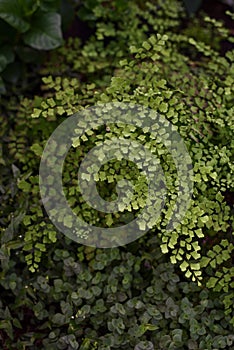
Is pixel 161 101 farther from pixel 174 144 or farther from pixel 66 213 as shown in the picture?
pixel 66 213

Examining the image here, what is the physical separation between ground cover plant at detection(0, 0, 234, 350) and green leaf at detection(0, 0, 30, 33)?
0.38m

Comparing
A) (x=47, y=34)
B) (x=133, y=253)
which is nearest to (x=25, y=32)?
(x=47, y=34)

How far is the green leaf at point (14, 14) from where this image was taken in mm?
1958

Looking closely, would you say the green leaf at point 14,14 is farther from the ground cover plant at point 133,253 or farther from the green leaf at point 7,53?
the ground cover plant at point 133,253

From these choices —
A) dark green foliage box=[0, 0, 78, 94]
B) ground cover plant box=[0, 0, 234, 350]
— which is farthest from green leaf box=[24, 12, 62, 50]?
ground cover plant box=[0, 0, 234, 350]

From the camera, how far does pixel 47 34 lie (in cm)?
208

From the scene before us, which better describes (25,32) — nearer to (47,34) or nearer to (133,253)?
(47,34)

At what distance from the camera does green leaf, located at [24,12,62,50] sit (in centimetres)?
207

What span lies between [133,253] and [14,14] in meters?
0.95

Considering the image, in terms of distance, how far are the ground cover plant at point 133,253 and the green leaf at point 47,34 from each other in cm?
32

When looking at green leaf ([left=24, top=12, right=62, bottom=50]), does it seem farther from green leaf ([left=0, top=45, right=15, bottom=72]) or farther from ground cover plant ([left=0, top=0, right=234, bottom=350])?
ground cover plant ([left=0, top=0, right=234, bottom=350])

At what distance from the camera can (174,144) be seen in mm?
1616

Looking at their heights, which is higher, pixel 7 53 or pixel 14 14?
pixel 14 14

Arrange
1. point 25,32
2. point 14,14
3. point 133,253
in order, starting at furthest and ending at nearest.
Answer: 1. point 25,32
2. point 14,14
3. point 133,253
